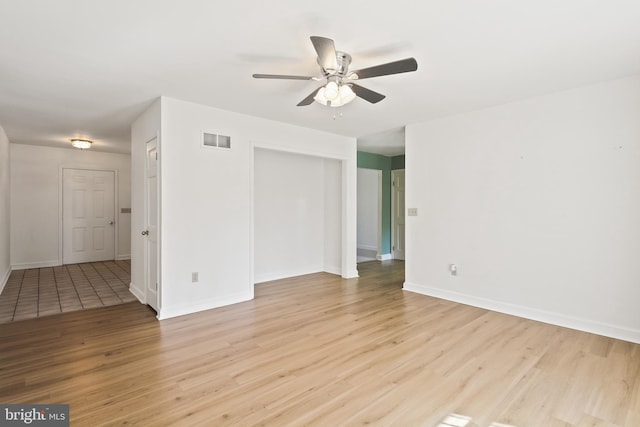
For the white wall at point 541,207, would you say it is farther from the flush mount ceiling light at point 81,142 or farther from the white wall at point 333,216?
the flush mount ceiling light at point 81,142

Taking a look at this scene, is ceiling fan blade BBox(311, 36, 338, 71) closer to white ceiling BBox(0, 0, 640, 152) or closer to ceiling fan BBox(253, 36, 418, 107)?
ceiling fan BBox(253, 36, 418, 107)

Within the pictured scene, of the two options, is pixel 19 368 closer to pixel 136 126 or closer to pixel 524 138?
pixel 136 126

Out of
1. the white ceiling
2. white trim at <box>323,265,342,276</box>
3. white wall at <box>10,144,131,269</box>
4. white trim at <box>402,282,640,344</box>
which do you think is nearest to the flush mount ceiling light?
white wall at <box>10,144,131,269</box>

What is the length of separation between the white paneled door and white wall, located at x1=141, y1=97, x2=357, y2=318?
368cm

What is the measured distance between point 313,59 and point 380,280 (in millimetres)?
3887

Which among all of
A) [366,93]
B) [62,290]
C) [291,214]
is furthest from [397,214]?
[62,290]

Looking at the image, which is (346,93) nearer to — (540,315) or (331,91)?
(331,91)

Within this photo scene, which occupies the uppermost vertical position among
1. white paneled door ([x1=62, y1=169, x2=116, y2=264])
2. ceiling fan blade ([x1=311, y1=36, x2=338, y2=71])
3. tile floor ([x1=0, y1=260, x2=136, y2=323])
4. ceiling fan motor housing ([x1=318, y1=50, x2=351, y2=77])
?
ceiling fan motor housing ([x1=318, y1=50, x2=351, y2=77])

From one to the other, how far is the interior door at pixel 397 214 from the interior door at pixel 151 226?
530 centimetres

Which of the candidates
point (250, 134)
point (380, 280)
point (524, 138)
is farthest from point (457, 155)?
point (250, 134)

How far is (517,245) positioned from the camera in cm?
376

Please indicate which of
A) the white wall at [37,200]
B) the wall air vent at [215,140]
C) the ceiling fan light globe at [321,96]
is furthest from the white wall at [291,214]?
the white wall at [37,200]

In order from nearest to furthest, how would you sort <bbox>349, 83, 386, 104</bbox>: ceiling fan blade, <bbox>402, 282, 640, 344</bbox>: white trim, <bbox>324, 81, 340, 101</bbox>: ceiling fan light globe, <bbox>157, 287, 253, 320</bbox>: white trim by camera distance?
1. <bbox>324, 81, 340, 101</bbox>: ceiling fan light globe
2. <bbox>349, 83, 386, 104</bbox>: ceiling fan blade
3. <bbox>402, 282, 640, 344</bbox>: white trim
4. <bbox>157, 287, 253, 320</bbox>: white trim

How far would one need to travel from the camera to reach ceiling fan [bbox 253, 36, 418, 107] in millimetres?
2175
